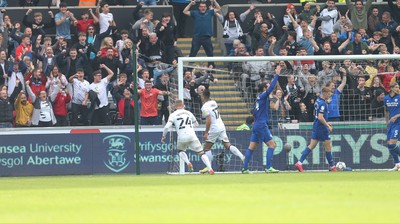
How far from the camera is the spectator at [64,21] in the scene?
112 ft

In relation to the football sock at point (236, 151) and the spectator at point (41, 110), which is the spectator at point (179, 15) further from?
the football sock at point (236, 151)

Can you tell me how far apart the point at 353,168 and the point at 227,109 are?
3.99 meters

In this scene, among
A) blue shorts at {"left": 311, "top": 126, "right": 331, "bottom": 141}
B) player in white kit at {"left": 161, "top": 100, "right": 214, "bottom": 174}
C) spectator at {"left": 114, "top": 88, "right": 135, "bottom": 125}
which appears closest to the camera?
player in white kit at {"left": 161, "top": 100, "right": 214, "bottom": 174}

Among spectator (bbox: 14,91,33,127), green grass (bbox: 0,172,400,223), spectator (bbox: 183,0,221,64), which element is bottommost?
green grass (bbox: 0,172,400,223)

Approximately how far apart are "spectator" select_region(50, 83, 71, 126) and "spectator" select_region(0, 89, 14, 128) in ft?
4.13

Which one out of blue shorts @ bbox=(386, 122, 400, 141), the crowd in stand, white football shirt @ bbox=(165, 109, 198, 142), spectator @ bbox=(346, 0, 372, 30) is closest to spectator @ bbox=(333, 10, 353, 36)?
the crowd in stand

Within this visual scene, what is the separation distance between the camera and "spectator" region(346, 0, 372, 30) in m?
36.6

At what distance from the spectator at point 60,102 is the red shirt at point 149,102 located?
212 centimetres

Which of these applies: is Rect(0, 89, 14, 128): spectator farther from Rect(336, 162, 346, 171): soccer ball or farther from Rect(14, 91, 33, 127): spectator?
Rect(336, 162, 346, 171): soccer ball

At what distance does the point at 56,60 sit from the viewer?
1272 inches

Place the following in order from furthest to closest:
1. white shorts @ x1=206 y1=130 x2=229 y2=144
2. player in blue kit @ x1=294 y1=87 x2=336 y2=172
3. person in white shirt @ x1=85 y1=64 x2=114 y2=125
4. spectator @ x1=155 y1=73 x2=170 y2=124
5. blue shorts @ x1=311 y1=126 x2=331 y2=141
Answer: spectator @ x1=155 y1=73 x2=170 y2=124 → person in white shirt @ x1=85 y1=64 x2=114 y2=125 → white shorts @ x1=206 y1=130 x2=229 y2=144 → blue shorts @ x1=311 y1=126 x2=331 y2=141 → player in blue kit @ x1=294 y1=87 x2=336 y2=172

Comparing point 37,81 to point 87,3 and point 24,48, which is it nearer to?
point 24,48

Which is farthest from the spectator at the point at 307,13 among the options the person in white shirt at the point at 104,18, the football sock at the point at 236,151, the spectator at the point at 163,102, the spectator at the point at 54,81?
the football sock at the point at 236,151

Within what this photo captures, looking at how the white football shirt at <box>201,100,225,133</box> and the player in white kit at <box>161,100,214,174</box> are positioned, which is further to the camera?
the white football shirt at <box>201,100,225,133</box>
